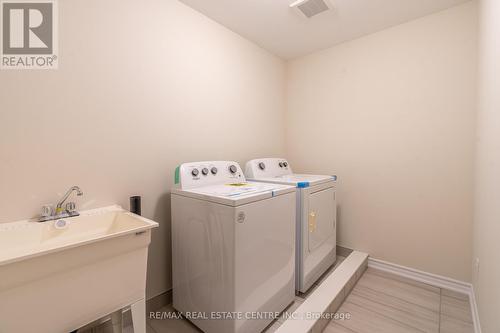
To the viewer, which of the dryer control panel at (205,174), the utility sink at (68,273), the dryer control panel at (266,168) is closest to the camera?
the utility sink at (68,273)

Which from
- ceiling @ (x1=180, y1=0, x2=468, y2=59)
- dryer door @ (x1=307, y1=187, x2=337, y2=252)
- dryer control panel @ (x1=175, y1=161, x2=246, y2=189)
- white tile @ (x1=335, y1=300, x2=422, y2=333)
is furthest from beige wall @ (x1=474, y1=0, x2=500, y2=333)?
dryer control panel @ (x1=175, y1=161, x2=246, y2=189)

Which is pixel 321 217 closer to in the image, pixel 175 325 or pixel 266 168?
pixel 266 168

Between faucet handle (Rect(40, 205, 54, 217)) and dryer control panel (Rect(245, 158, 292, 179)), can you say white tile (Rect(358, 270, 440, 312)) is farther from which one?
faucet handle (Rect(40, 205, 54, 217))

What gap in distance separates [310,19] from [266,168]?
1.36 meters

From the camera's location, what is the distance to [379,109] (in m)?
2.11

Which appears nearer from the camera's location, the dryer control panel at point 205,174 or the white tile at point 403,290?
the dryer control panel at point 205,174

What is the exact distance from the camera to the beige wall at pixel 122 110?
1101mm

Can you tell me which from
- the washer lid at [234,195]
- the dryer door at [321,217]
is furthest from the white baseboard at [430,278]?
the washer lid at [234,195]

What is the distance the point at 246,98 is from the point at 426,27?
164 cm

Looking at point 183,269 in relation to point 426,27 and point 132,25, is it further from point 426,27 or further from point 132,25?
point 426,27

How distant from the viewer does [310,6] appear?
1748 mm

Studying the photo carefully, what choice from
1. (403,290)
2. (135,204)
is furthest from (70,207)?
(403,290)

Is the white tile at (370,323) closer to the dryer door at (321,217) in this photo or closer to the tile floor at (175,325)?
the tile floor at (175,325)

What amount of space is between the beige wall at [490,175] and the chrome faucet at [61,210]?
201 cm
